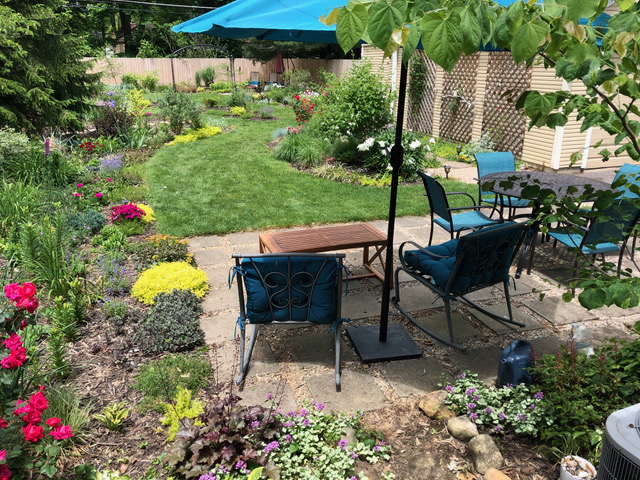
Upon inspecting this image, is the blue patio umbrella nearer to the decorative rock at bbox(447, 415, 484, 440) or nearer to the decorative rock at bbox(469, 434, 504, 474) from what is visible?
the decorative rock at bbox(447, 415, 484, 440)

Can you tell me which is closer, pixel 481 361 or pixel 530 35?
pixel 530 35

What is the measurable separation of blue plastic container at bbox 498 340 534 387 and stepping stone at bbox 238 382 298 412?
131 cm

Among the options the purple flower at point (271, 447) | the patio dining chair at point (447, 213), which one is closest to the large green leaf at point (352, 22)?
the purple flower at point (271, 447)

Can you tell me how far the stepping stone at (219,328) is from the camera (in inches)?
147

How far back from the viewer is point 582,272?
2205 millimetres

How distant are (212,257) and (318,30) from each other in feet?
10.00

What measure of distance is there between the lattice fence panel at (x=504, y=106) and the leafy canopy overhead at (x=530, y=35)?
27.0 feet

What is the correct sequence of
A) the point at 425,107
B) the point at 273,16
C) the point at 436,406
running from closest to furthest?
1. the point at 436,406
2. the point at 273,16
3. the point at 425,107

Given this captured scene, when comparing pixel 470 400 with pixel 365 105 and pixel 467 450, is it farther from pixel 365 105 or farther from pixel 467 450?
pixel 365 105

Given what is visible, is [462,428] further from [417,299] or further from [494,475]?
[417,299]

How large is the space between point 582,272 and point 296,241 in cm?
253

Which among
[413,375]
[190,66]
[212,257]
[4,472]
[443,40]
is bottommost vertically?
[413,375]

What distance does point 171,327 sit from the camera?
3664 mm

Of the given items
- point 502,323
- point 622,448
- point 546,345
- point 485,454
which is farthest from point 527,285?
point 622,448
